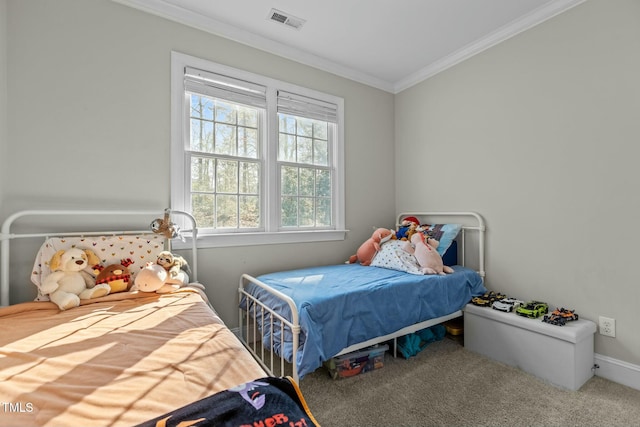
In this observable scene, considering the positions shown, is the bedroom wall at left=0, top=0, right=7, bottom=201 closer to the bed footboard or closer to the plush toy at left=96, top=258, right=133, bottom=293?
the plush toy at left=96, top=258, right=133, bottom=293

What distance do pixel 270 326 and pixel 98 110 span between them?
1787mm

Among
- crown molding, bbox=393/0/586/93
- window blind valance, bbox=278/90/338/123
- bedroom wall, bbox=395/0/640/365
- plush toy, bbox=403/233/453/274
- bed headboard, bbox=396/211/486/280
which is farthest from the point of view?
window blind valance, bbox=278/90/338/123

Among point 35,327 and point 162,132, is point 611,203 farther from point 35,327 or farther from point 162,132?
point 35,327

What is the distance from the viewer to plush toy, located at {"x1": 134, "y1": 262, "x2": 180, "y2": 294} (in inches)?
68.3

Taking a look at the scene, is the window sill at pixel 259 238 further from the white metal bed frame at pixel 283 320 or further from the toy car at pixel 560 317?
the toy car at pixel 560 317

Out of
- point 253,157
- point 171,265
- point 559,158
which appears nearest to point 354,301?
point 171,265

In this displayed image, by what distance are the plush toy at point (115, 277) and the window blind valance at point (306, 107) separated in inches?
68.8

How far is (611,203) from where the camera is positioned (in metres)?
1.95

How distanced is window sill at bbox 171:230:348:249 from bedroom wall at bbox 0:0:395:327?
0.23ft

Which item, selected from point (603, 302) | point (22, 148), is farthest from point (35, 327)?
point (603, 302)

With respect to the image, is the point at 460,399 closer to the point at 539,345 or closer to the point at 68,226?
the point at 539,345

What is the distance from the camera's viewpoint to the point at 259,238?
2.56 meters

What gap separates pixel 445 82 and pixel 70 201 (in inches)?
127

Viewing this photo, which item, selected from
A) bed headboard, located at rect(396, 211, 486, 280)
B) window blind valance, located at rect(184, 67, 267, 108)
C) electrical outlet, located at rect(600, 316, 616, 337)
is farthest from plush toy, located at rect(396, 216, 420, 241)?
window blind valance, located at rect(184, 67, 267, 108)
